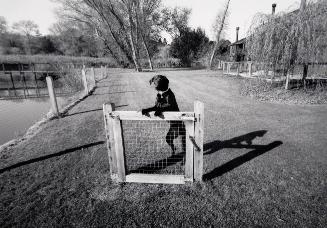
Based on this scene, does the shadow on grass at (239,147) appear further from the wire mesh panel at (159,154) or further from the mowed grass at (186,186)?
the wire mesh panel at (159,154)

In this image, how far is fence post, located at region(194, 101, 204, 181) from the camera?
133 inches

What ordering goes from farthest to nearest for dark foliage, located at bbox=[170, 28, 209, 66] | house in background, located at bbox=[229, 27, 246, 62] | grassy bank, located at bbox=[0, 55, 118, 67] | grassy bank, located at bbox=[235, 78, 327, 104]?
1. dark foliage, located at bbox=[170, 28, 209, 66]
2. grassy bank, located at bbox=[0, 55, 118, 67]
3. house in background, located at bbox=[229, 27, 246, 62]
4. grassy bank, located at bbox=[235, 78, 327, 104]

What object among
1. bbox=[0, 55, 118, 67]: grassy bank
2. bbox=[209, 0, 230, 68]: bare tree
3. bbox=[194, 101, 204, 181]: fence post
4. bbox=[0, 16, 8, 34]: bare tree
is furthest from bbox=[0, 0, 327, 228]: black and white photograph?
bbox=[0, 16, 8, 34]: bare tree

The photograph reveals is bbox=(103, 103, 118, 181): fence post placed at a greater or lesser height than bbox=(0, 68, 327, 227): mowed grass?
greater

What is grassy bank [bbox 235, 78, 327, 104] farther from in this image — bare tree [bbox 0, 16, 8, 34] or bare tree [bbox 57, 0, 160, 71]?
bare tree [bbox 0, 16, 8, 34]

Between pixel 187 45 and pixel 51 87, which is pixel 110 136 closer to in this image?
pixel 51 87

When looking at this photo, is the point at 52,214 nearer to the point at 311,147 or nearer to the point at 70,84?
the point at 311,147

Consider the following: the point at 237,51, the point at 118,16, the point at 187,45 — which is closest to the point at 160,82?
the point at 118,16

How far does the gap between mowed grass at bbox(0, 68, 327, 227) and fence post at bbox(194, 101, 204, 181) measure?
8.6 inches

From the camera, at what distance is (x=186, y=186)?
3.78 metres

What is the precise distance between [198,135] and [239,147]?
2.17 m

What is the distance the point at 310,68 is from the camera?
12508 mm

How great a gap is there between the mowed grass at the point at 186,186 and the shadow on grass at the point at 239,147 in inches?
0.7

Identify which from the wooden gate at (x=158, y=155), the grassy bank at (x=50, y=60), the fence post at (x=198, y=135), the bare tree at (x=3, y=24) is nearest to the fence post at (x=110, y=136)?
the wooden gate at (x=158, y=155)
